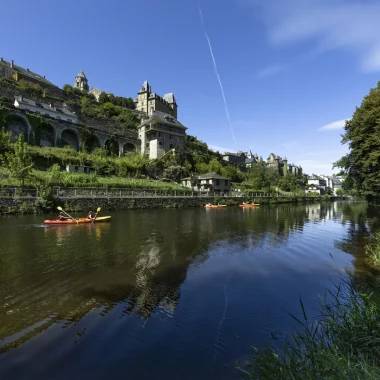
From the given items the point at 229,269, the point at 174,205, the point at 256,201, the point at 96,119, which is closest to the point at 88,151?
the point at 96,119

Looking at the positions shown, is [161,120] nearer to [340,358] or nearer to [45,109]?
[45,109]

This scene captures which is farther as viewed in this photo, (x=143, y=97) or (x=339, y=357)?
(x=143, y=97)

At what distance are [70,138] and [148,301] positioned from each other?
55.6m

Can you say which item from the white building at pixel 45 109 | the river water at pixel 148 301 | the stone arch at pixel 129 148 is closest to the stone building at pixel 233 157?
the stone arch at pixel 129 148

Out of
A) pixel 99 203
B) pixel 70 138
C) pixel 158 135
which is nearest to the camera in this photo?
pixel 99 203

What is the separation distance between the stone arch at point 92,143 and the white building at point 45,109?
4.41 meters

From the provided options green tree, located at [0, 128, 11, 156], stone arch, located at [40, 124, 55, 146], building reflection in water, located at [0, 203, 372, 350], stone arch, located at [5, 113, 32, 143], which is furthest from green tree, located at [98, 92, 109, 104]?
building reflection in water, located at [0, 203, 372, 350]

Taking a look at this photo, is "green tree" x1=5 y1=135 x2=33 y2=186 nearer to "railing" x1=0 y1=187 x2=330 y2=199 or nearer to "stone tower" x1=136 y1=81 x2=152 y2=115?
"railing" x1=0 y1=187 x2=330 y2=199

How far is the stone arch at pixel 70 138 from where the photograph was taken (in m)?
55.4

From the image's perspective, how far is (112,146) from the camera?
202 feet

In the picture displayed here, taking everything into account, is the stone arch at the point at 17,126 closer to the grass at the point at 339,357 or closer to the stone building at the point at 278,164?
the grass at the point at 339,357

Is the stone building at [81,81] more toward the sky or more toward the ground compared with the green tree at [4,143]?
more toward the sky

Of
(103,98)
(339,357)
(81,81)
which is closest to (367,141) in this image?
(339,357)

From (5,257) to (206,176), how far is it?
50874 millimetres
